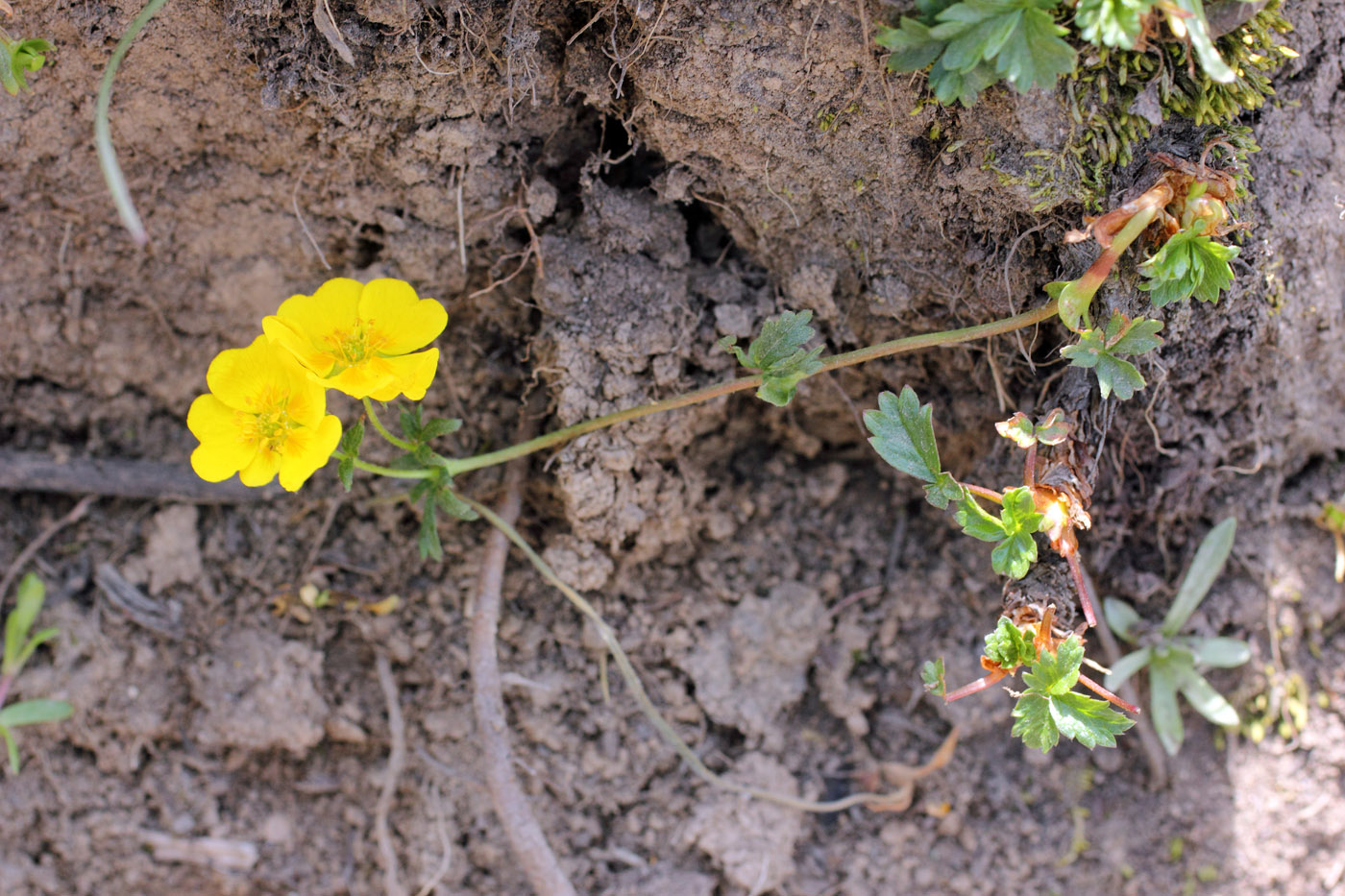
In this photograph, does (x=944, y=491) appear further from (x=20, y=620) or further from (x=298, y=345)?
(x=20, y=620)

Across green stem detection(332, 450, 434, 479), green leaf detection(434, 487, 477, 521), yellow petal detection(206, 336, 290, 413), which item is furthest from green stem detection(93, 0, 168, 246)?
green leaf detection(434, 487, 477, 521)

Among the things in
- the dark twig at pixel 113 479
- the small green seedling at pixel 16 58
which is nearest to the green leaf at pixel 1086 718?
the dark twig at pixel 113 479

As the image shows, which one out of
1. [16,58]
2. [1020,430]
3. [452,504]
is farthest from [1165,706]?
[16,58]

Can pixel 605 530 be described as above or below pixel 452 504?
below

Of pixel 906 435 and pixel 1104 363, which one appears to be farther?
pixel 906 435

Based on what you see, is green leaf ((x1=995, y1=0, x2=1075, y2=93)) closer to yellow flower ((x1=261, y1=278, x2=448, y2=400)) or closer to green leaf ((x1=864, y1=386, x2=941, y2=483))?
green leaf ((x1=864, y1=386, x2=941, y2=483))

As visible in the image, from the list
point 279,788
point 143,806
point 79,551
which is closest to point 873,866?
point 279,788

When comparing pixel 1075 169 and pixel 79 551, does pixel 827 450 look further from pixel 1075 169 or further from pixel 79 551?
pixel 79 551
